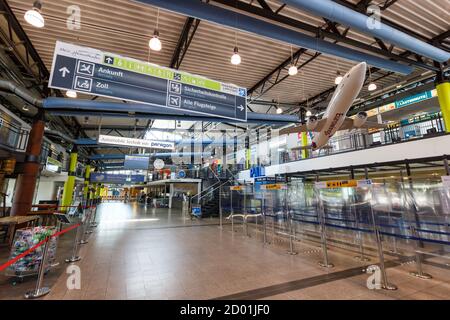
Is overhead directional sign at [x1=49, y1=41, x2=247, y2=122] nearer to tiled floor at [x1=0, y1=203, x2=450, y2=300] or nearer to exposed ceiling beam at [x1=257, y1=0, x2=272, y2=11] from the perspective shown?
exposed ceiling beam at [x1=257, y1=0, x2=272, y2=11]

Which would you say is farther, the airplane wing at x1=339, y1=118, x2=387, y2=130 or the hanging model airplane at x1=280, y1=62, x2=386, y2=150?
the airplane wing at x1=339, y1=118, x2=387, y2=130

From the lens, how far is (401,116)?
11414mm

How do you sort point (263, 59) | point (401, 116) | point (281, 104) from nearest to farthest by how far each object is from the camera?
point (263, 59) → point (281, 104) → point (401, 116)

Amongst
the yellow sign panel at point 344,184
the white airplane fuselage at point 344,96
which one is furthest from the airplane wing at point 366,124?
the yellow sign panel at point 344,184

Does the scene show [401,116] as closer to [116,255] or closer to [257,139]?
[257,139]

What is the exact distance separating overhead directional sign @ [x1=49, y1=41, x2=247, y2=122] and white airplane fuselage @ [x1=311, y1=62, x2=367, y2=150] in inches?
101

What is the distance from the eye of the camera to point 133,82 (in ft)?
12.5

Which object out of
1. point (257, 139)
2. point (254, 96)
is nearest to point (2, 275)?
point (254, 96)

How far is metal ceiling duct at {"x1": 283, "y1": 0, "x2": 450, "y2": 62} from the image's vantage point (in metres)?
3.73

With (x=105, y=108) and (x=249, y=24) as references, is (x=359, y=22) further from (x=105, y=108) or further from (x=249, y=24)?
(x=105, y=108)

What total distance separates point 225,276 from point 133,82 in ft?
13.5

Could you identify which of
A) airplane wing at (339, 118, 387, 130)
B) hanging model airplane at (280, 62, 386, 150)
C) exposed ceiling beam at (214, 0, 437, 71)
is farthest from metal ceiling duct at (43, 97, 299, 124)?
airplane wing at (339, 118, 387, 130)

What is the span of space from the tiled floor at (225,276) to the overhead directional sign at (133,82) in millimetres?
3320

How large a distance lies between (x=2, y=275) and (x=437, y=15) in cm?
1171
